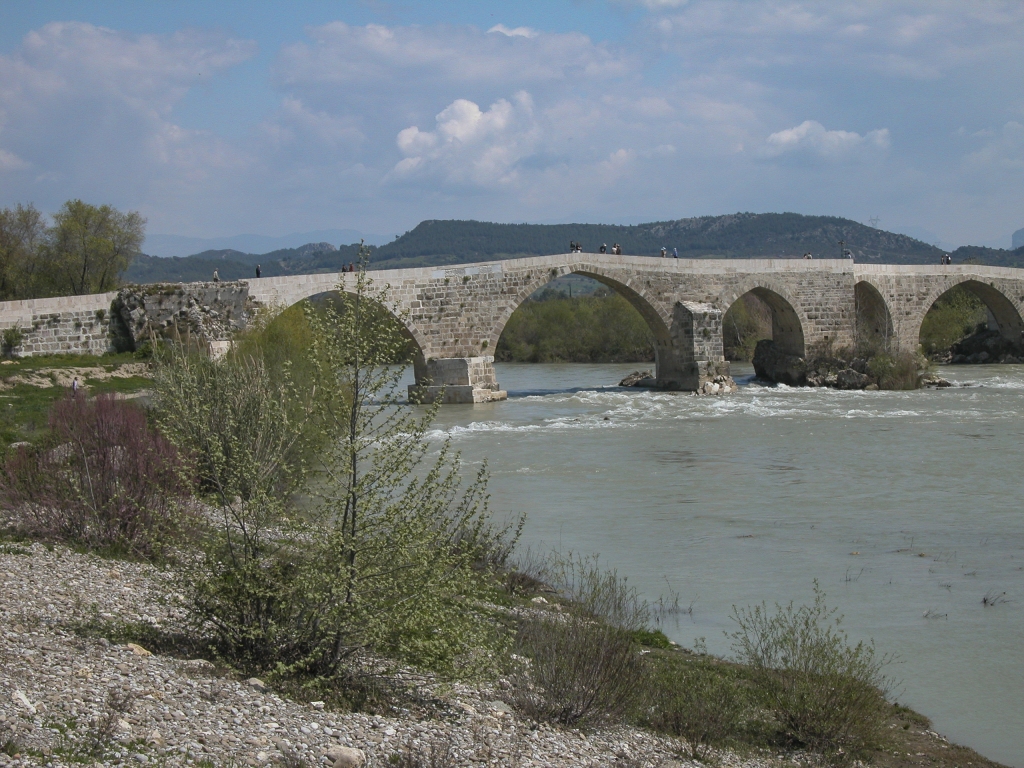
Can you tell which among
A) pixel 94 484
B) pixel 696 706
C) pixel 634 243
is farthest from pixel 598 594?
pixel 634 243

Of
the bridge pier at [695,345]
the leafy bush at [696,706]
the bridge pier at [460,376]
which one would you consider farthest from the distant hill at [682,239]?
the leafy bush at [696,706]

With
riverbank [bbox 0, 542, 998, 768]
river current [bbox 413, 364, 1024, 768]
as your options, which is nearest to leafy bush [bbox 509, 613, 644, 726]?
riverbank [bbox 0, 542, 998, 768]

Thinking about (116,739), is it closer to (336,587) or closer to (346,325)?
(336,587)

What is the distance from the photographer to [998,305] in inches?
1307

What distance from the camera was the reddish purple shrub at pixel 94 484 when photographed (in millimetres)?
6695

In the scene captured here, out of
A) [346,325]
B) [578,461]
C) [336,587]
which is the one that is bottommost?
[578,461]

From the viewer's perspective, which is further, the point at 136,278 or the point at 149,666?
the point at 136,278

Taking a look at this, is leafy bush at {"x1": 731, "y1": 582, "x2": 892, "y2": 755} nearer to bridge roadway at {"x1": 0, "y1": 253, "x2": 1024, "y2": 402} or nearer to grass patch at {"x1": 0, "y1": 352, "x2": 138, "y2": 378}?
grass patch at {"x1": 0, "y1": 352, "x2": 138, "y2": 378}

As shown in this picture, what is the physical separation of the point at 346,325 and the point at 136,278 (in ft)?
404

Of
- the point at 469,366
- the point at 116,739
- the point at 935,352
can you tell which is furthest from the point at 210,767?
the point at 935,352

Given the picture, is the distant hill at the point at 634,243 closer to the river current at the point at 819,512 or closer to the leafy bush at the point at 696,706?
the river current at the point at 819,512

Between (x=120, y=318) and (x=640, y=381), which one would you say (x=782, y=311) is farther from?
(x=120, y=318)

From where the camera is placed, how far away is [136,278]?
118688 mm

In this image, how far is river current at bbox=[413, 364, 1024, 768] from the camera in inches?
249
